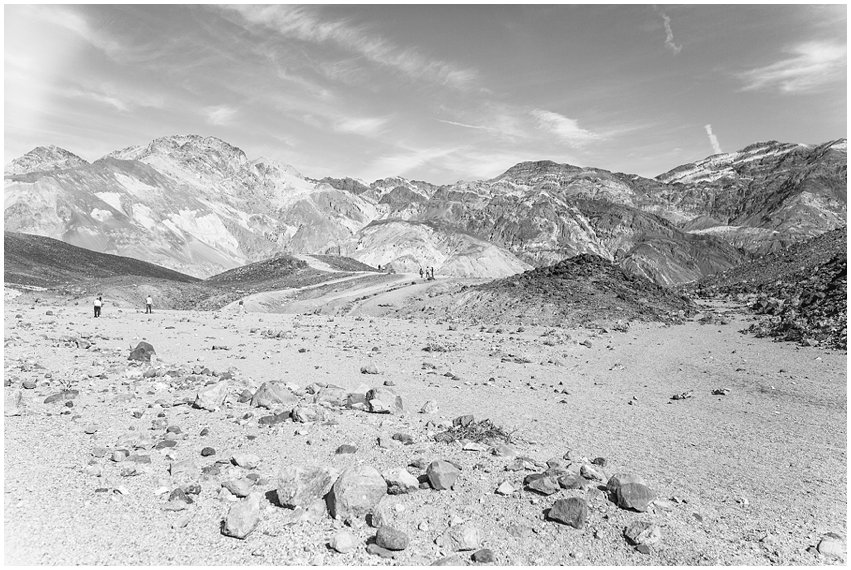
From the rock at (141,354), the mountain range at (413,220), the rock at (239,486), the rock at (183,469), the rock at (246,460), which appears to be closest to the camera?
the rock at (239,486)

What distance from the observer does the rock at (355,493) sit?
473 cm

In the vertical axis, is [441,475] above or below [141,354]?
below

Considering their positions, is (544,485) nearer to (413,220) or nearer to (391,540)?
(391,540)

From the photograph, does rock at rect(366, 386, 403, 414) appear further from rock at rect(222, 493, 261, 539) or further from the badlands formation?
rock at rect(222, 493, 261, 539)

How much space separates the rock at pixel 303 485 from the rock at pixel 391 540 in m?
0.86

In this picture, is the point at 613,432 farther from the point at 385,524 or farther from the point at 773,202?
the point at 773,202

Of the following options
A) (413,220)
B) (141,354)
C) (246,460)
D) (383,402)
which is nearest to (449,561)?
(246,460)

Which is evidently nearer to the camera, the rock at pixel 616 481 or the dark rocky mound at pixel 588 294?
the rock at pixel 616 481

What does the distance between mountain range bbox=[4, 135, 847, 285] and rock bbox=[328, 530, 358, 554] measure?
74.6 metres

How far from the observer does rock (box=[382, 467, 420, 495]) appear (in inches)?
206

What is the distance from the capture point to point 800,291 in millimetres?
28234

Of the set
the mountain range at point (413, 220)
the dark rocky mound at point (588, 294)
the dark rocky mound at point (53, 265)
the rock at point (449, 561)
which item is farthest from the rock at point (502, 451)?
the mountain range at point (413, 220)

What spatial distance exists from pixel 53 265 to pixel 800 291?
69.7m

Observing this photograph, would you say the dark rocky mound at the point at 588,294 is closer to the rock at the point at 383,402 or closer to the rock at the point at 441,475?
the rock at the point at 383,402
